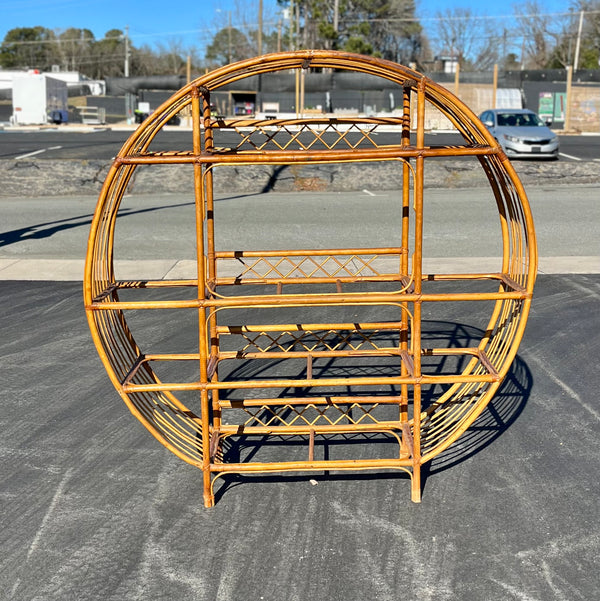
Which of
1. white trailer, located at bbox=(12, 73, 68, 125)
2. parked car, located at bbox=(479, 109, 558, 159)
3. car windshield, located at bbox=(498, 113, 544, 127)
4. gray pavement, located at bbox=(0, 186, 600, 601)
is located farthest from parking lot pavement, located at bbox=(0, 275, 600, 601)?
white trailer, located at bbox=(12, 73, 68, 125)

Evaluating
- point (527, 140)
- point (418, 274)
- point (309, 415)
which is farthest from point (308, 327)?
point (527, 140)

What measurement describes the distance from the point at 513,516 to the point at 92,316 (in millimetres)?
2436

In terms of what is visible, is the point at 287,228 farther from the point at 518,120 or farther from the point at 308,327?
the point at 518,120

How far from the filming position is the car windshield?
21.9 meters

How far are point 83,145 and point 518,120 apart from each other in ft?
46.3

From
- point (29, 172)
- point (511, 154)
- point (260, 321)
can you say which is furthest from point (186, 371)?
point (511, 154)

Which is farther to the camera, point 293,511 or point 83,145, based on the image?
point 83,145

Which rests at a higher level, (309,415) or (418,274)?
(418,274)

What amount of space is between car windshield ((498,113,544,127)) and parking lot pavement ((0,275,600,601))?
59.1 ft

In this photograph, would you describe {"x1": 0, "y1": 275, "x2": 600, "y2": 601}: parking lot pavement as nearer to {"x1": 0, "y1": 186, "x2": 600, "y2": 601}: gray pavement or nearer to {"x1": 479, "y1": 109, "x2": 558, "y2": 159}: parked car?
{"x1": 0, "y1": 186, "x2": 600, "y2": 601}: gray pavement

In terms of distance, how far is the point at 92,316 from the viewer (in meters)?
3.71

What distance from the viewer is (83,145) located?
24.1 metres

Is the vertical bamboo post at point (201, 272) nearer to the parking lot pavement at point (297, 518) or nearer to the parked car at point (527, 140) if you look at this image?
the parking lot pavement at point (297, 518)

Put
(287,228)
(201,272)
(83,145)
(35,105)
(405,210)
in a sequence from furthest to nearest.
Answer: (35,105) → (83,145) → (287,228) → (405,210) → (201,272)
